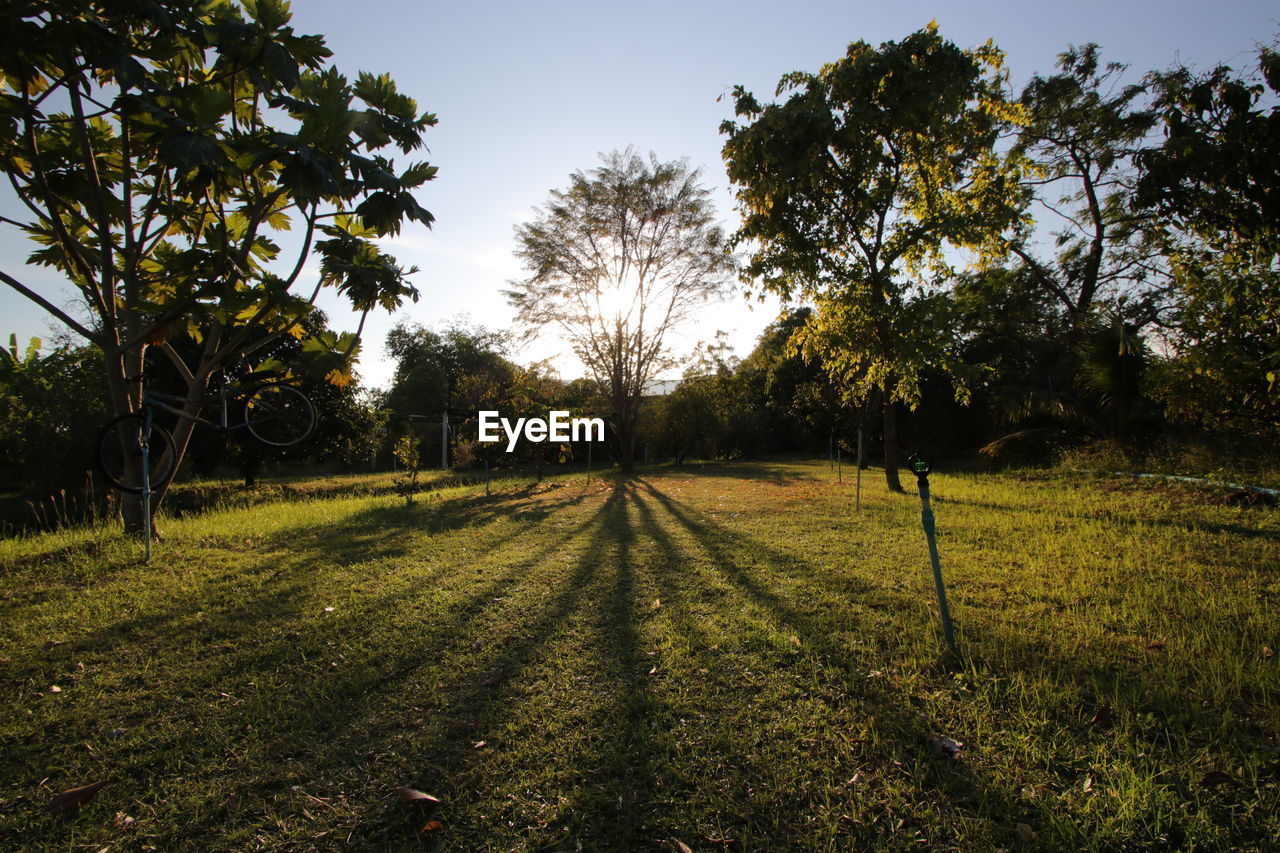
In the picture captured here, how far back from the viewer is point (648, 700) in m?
3.12

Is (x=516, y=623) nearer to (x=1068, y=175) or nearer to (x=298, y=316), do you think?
(x=298, y=316)

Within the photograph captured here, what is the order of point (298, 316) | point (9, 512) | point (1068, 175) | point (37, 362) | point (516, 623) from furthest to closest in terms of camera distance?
point (1068, 175) → point (9, 512) → point (37, 362) → point (298, 316) → point (516, 623)

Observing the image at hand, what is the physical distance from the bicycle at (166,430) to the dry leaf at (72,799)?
481 cm

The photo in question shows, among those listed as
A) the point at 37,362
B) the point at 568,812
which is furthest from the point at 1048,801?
the point at 37,362

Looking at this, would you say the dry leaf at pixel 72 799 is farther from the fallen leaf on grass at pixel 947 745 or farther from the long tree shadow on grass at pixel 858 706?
the fallen leaf on grass at pixel 947 745

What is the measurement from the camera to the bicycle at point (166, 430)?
20.6 feet

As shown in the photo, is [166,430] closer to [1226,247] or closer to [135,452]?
[135,452]

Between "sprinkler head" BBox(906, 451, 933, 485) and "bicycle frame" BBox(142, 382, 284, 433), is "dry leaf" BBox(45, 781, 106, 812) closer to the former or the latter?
"sprinkler head" BBox(906, 451, 933, 485)

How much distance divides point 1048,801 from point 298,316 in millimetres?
7466

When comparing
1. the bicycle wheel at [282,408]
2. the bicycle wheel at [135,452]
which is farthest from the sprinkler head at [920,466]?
the bicycle wheel at [135,452]

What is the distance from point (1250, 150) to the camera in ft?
32.5

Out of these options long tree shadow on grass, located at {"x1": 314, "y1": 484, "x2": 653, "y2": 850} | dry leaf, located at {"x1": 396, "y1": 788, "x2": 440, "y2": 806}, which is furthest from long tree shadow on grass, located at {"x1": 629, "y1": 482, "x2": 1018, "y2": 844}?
dry leaf, located at {"x1": 396, "y1": 788, "x2": 440, "y2": 806}

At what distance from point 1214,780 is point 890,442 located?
36.8 ft

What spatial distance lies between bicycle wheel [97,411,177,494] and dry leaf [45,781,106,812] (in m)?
4.93
